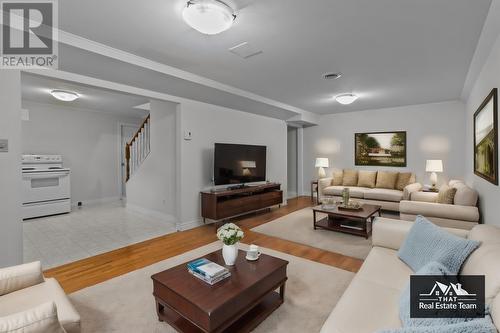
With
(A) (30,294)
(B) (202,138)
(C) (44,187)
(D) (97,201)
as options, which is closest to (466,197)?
(B) (202,138)

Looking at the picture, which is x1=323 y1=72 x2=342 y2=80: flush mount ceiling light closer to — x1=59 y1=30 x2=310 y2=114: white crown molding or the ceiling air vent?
the ceiling air vent

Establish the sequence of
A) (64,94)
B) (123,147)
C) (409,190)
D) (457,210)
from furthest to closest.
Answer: (123,147), (409,190), (64,94), (457,210)

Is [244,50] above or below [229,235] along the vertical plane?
above

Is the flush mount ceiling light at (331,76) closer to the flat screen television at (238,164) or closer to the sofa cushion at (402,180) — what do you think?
the flat screen television at (238,164)

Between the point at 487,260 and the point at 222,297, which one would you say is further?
the point at 222,297

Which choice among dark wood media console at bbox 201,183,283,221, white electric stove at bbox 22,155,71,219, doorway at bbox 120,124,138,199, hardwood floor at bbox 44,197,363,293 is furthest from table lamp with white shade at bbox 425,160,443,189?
white electric stove at bbox 22,155,71,219

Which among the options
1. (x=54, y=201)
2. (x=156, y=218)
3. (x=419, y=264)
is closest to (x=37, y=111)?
(x=54, y=201)

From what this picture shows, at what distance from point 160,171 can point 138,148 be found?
4.59 feet

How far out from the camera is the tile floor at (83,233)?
11.0ft

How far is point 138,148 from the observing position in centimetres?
606

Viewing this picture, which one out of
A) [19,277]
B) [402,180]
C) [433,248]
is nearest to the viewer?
[19,277]

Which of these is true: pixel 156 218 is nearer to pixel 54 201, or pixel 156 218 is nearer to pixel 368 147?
pixel 54 201

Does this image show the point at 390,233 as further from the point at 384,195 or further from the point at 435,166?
the point at 435,166
